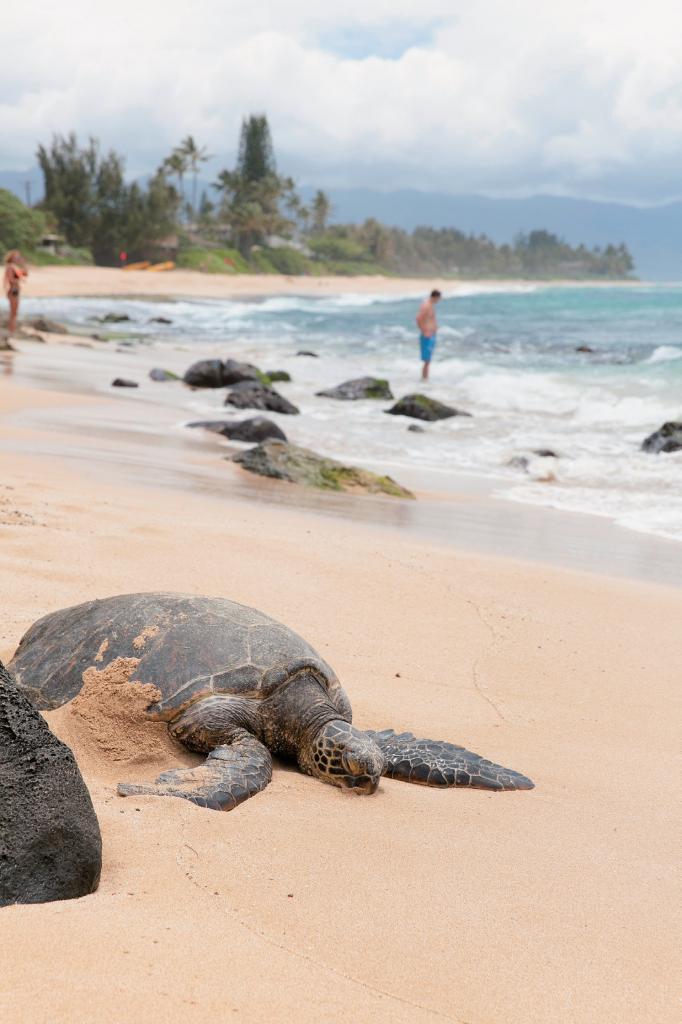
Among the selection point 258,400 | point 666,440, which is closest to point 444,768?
point 666,440

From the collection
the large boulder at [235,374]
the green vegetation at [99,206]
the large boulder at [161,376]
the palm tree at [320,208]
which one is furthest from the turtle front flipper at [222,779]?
the palm tree at [320,208]

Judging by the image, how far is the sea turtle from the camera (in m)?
3.23

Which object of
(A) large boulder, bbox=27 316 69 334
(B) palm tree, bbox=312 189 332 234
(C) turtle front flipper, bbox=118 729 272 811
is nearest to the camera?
(C) turtle front flipper, bbox=118 729 272 811

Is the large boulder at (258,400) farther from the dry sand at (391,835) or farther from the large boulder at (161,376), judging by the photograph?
the dry sand at (391,835)

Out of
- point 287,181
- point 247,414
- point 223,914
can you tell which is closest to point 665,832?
point 223,914

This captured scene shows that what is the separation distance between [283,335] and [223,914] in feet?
101

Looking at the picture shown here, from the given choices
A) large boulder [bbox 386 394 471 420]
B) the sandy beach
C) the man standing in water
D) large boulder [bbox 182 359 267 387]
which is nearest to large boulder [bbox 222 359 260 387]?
large boulder [bbox 182 359 267 387]

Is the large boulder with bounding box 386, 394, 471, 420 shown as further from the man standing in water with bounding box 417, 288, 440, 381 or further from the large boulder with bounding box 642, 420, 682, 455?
the man standing in water with bounding box 417, 288, 440, 381

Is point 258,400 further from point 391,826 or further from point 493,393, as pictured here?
point 391,826

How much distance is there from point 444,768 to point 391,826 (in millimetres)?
518

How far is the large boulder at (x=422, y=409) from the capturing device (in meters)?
14.6

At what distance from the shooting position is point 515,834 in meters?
2.93

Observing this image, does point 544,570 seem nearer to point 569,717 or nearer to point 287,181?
point 569,717

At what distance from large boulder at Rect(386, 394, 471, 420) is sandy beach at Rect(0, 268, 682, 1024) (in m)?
→ 8.37
